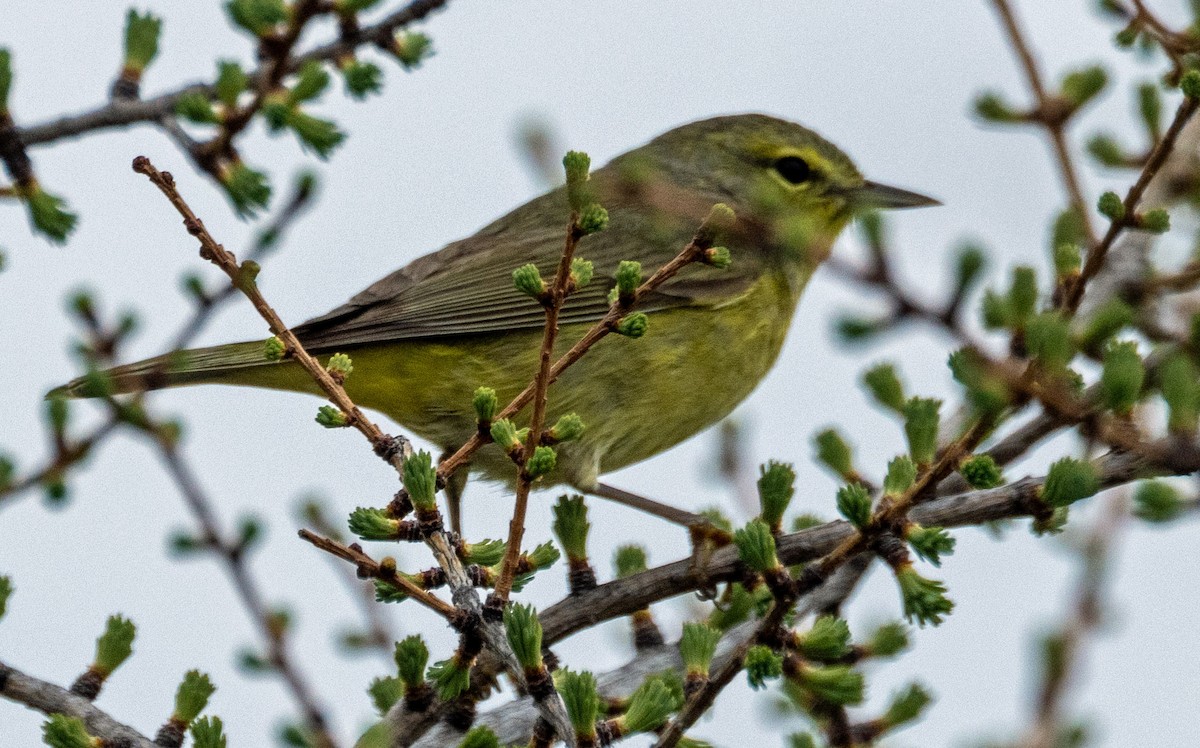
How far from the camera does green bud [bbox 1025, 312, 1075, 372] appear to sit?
2.32 meters

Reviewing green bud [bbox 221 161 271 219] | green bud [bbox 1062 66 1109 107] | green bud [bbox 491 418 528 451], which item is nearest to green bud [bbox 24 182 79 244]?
green bud [bbox 221 161 271 219]

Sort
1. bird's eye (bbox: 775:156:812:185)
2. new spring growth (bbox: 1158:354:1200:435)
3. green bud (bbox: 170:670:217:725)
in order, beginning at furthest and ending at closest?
bird's eye (bbox: 775:156:812:185), green bud (bbox: 170:670:217:725), new spring growth (bbox: 1158:354:1200:435)

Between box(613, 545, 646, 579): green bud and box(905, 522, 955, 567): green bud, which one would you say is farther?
box(613, 545, 646, 579): green bud

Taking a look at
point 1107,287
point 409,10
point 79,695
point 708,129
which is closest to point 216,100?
point 409,10

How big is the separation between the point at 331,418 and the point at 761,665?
0.97 metres

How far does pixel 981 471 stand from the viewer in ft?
8.96

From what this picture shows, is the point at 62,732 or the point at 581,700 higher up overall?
the point at 62,732

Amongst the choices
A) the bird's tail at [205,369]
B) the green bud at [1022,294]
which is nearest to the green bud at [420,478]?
the green bud at [1022,294]

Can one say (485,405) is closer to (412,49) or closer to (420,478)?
(420,478)

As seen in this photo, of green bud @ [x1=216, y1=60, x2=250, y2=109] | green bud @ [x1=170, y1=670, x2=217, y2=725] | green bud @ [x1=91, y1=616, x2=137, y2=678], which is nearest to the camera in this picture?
green bud @ [x1=170, y1=670, x2=217, y2=725]

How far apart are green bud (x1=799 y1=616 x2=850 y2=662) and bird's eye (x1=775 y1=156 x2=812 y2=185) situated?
11.6 feet

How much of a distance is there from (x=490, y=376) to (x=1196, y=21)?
251 cm

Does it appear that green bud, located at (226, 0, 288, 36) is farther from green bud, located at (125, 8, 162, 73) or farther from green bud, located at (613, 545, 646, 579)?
green bud, located at (613, 545, 646, 579)

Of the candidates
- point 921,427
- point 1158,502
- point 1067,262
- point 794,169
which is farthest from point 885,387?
point 794,169
